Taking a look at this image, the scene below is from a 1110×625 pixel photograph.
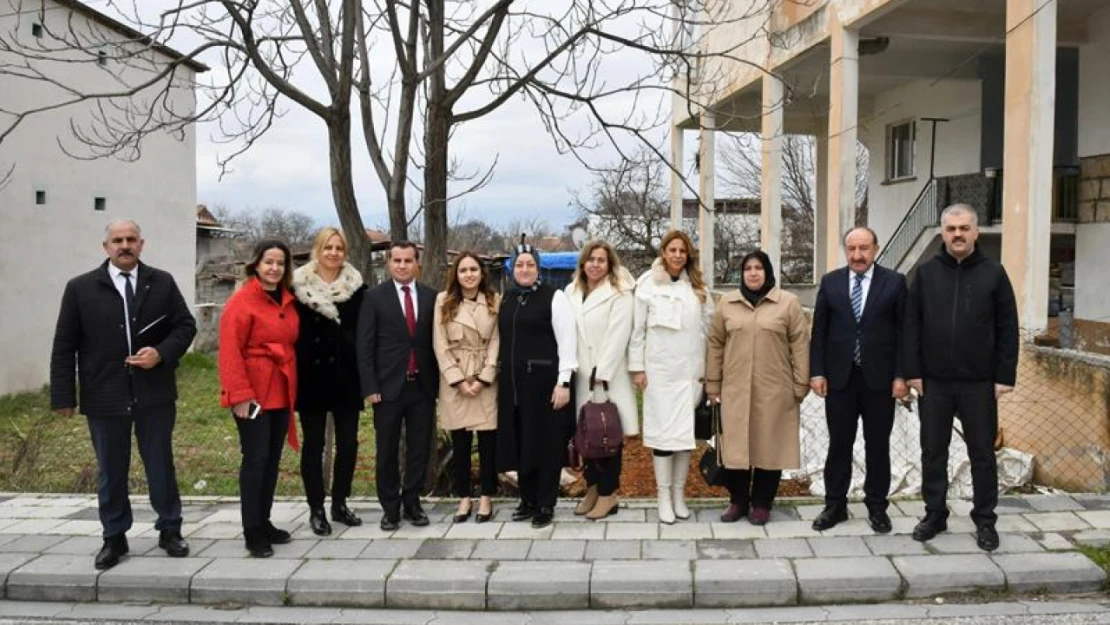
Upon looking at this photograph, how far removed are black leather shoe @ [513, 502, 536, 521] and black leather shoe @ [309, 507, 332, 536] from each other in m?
1.21

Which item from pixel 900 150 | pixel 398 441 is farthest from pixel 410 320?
pixel 900 150

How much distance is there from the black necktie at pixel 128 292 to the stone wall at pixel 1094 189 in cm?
1254

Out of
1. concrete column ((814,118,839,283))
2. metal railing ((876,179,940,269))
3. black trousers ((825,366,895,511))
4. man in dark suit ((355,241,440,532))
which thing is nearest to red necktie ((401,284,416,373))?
man in dark suit ((355,241,440,532))

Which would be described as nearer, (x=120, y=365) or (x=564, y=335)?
(x=120, y=365)

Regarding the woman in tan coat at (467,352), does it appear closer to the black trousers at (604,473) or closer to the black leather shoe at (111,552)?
the black trousers at (604,473)

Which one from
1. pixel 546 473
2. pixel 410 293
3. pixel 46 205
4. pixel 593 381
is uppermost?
pixel 46 205

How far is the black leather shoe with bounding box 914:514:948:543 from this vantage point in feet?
16.7

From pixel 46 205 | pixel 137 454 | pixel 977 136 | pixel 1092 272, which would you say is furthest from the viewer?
pixel 46 205

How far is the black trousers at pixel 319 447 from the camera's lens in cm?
543

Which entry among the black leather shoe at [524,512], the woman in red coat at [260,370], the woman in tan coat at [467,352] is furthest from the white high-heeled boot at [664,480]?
the woman in red coat at [260,370]

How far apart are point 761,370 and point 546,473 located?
5.00ft

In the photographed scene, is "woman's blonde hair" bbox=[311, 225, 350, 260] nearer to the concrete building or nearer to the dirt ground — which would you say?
the dirt ground

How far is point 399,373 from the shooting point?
17.7ft

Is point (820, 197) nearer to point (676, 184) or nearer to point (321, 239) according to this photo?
point (676, 184)
